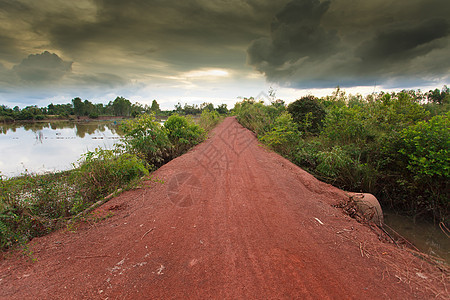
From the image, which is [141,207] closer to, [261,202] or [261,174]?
[261,202]

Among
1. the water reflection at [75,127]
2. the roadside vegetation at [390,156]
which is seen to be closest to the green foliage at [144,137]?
the roadside vegetation at [390,156]

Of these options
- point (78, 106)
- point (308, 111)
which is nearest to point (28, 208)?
point (308, 111)

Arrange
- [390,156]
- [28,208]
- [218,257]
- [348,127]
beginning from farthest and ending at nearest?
1. [348,127]
2. [390,156]
3. [28,208]
4. [218,257]

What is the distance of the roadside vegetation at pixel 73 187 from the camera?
283 centimetres

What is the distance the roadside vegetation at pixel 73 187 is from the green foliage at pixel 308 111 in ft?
25.0

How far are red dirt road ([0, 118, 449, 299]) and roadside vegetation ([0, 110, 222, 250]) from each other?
33cm

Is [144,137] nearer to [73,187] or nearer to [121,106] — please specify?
[73,187]

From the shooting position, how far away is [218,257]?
2400 mm

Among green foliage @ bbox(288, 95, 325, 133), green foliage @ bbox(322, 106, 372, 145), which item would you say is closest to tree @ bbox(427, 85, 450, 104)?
green foliage @ bbox(288, 95, 325, 133)

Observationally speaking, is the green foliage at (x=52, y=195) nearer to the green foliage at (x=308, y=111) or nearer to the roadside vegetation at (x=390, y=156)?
the roadside vegetation at (x=390, y=156)

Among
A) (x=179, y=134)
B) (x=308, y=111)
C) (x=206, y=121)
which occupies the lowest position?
(x=179, y=134)

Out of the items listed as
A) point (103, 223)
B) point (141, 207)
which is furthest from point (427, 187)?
point (103, 223)

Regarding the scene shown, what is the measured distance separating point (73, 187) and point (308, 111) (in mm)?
11108

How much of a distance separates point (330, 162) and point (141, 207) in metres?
5.41
